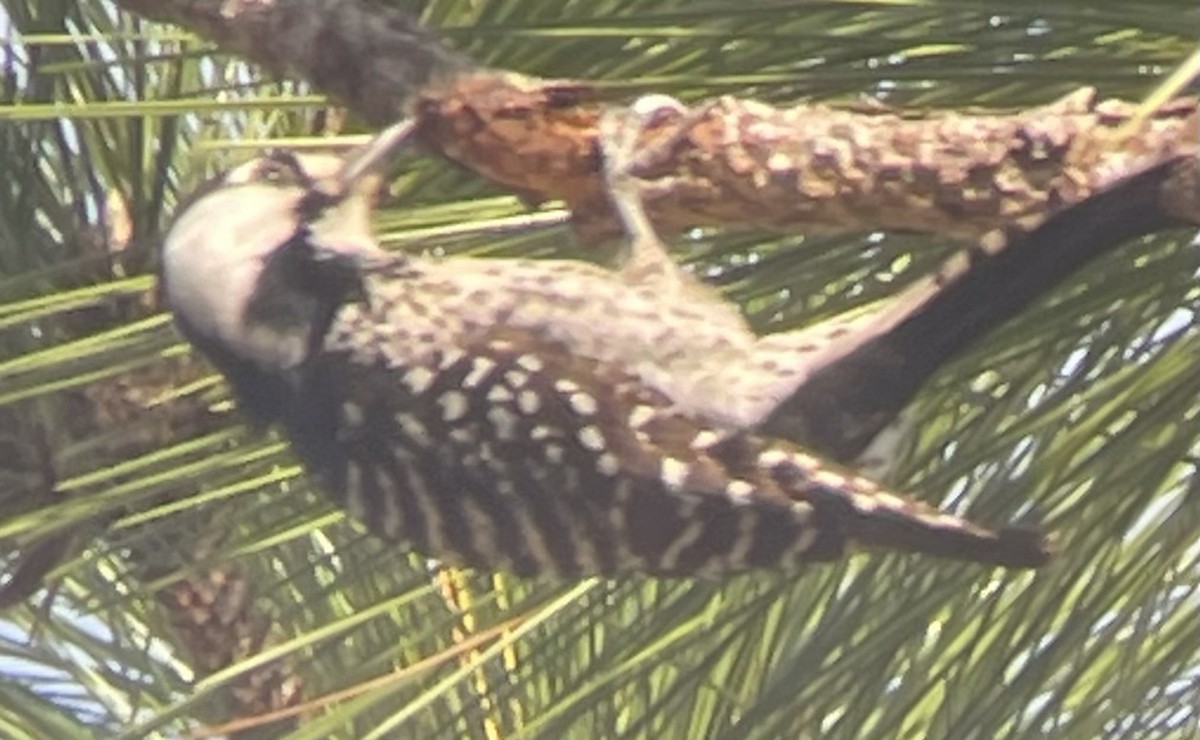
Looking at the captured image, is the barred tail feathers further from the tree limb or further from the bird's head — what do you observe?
the bird's head

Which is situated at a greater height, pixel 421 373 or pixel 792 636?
pixel 421 373

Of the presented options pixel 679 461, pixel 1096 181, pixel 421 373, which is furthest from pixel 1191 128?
pixel 421 373

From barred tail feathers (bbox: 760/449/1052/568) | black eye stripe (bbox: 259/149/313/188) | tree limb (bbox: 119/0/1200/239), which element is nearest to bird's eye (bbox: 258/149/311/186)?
black eye stripe (bbox: 259/149/313/188)

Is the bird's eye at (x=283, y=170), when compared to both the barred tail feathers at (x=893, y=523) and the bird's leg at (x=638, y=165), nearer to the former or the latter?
the bird's leg at (x=638, y=165)

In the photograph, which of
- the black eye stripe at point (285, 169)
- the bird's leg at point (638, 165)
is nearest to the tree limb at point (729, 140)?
the bird's leg at point (638, 165)

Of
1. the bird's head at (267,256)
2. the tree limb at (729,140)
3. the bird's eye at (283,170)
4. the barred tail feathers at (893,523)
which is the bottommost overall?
the barred tail feathers at (893,523)

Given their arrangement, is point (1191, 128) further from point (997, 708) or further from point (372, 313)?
point (372, 313)

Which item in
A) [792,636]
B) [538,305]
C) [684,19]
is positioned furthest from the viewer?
[792,636]

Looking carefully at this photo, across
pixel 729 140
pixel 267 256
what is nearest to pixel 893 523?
pixel 729 140

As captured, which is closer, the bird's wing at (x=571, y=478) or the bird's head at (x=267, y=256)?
the bird's wing at (x=571, y=478)
